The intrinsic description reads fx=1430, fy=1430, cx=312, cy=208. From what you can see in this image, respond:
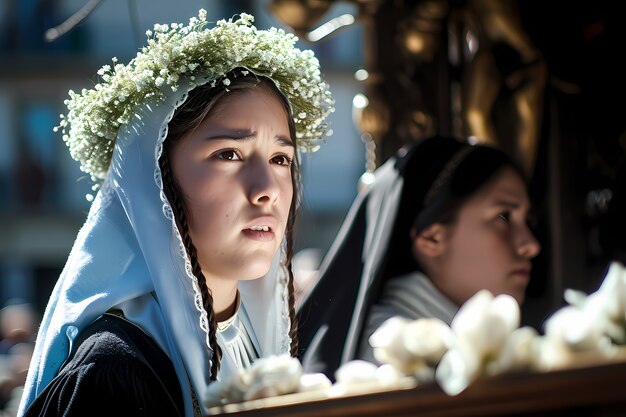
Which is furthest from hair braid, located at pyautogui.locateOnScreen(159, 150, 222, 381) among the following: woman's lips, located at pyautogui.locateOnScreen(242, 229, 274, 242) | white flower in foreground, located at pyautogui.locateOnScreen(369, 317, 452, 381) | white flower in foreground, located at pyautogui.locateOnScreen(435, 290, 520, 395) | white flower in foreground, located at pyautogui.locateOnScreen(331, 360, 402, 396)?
white flower in foreground, located at pyautogui.locateOnScreen(435, 290, 520, 395)

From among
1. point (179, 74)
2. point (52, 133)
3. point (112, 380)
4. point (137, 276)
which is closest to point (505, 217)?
point (179, 74)

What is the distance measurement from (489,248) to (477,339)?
219 cm

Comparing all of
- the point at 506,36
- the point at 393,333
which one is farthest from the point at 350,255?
the point at 393,333

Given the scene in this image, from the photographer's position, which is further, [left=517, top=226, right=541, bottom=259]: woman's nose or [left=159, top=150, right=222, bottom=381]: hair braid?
[left=517, top=226, right=541, bottom=259]: woman's nose

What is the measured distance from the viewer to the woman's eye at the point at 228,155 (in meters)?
2.67

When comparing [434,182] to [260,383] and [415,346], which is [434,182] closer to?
[260,383]

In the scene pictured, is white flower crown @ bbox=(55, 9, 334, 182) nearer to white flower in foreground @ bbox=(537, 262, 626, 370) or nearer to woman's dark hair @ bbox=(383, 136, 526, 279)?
white flower in foreground @ bbox=(537, 262, 626, 370)

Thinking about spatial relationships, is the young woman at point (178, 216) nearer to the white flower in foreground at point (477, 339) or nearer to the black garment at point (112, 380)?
the black garment at point (112, 380)

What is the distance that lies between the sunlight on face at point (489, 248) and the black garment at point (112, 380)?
1.70 meters

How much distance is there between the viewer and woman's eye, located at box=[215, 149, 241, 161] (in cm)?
267

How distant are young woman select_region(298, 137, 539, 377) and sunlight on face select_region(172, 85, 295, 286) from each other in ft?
4.12

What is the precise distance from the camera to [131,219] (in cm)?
267

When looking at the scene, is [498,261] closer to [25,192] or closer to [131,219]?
[131,219]

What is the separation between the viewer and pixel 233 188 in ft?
8.66
